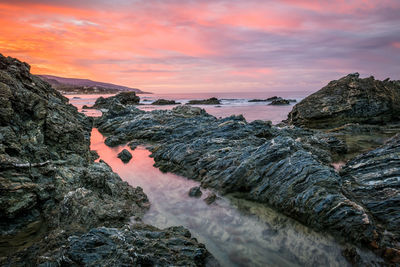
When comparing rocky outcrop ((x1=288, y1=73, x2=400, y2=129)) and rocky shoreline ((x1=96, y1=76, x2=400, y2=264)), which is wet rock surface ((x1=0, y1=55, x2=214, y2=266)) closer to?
rocky shoreline ((x1=96, y1=76, x2=400, y2=264))

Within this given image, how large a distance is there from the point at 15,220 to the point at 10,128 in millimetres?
3006

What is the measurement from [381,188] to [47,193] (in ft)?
33.8

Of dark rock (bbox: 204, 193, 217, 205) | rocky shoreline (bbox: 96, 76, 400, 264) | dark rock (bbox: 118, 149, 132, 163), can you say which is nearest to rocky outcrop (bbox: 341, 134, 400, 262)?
rocky shoreline (bbox: 96, 76, 400, 264)

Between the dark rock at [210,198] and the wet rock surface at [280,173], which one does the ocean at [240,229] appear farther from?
the wet rock surface at [280,173]

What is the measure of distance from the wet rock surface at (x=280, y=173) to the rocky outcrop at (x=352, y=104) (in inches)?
266

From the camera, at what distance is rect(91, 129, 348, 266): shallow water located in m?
5.58

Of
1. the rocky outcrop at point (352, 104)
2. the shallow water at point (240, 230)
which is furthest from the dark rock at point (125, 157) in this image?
the rocky outcrop at point (352, 104)

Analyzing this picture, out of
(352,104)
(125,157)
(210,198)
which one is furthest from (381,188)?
(352,104)

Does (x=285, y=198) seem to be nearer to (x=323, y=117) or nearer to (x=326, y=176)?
(x=326, y=176)

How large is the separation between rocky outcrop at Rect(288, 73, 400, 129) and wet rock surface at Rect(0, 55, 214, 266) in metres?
20.8

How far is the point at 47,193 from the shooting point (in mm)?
6414

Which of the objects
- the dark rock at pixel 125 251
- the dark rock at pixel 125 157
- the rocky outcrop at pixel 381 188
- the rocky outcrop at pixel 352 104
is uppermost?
the rocky outcrop at pixel 352 104

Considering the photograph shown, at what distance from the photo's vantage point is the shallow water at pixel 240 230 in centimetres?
558

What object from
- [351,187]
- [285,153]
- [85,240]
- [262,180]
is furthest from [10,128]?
[351,187]
